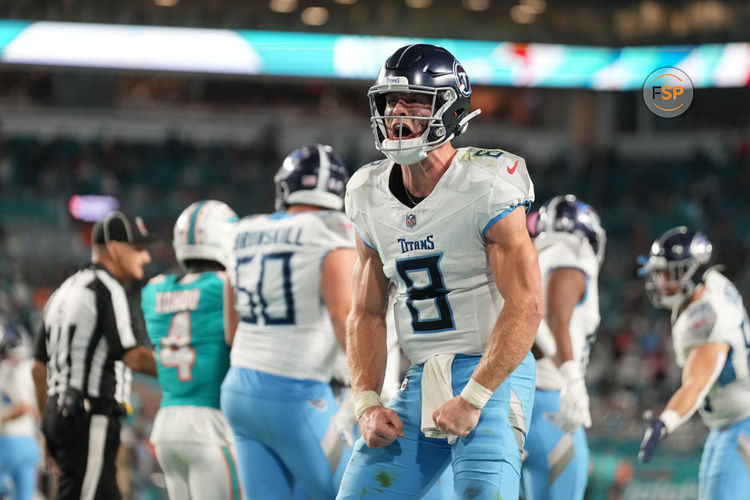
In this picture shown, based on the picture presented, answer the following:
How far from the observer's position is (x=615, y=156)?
84.9 feet

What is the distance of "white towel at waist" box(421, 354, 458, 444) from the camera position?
3480 millimetres

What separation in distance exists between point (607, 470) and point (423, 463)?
775 cm

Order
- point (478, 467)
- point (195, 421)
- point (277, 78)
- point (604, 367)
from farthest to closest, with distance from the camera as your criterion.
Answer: point (277, 78) < point (604, 367) < point (195, 421) < point (478, 467)

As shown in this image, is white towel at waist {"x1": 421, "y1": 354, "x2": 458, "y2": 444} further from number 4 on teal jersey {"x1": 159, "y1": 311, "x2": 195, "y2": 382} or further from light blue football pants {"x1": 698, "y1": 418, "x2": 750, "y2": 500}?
light blue football pants {"x1": 698, "y1": 418, "x2": 750, "y2": 500}

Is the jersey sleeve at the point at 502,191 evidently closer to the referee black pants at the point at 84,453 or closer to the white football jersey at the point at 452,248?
the white football jersey at the point at 452,248

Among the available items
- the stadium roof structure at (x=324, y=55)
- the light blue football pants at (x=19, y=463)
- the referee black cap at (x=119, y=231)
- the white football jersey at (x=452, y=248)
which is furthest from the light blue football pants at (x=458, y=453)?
the stadium roof structure at (x=324, y=55)

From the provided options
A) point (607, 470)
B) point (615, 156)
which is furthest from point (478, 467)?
point (615, 156)

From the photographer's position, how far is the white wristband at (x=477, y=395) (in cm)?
339

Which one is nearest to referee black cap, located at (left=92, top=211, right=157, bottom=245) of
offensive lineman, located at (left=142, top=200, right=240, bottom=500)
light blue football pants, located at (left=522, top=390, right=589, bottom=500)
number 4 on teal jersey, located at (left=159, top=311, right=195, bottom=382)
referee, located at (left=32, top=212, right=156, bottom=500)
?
referee, located at (left=32, top=212, right=156, bottom=500)

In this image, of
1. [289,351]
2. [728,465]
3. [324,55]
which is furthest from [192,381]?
[324,55]

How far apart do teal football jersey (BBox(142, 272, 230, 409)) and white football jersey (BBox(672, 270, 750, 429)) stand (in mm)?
2620

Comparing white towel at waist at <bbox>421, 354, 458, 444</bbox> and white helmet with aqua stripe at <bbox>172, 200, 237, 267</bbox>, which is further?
white helmet with aqua stripe at <bbox>172, 200, 237, 267</bbox>

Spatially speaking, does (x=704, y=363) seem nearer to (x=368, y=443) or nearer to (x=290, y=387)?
(x=290, y=387)

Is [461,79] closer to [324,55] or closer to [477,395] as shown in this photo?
[477,395]
